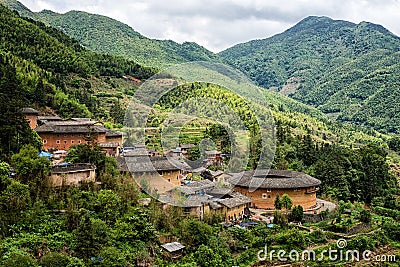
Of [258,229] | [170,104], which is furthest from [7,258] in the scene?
[170,104]

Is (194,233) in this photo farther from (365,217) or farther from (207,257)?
(365,217)

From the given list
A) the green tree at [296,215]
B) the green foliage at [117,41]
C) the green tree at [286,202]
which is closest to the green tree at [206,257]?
the green tree at [296,215]

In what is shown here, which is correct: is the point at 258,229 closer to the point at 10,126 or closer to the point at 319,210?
the point at 319,210

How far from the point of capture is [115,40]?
10325cm

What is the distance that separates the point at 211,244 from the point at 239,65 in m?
163

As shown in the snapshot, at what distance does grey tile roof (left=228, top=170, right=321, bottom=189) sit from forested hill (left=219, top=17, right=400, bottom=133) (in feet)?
194

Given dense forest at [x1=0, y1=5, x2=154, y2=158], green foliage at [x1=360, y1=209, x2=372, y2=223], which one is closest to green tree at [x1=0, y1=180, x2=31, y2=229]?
dense forest at [x1=0, y1=5, x2=154, y2=158]

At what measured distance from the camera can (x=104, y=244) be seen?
44.8 ft

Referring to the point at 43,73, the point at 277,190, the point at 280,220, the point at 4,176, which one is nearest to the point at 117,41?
the point at 43,73

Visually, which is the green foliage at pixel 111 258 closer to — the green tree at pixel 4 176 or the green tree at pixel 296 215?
the green tree at pixel 4 176

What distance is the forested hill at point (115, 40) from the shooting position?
96938mm

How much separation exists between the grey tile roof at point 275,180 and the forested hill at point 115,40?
66.5 metres

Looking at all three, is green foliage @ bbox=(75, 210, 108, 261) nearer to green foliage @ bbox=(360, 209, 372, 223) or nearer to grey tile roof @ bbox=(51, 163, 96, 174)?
grey tile roof @ bbox=(51, 163, 96, 174)

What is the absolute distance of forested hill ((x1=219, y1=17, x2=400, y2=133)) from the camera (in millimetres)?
90500
